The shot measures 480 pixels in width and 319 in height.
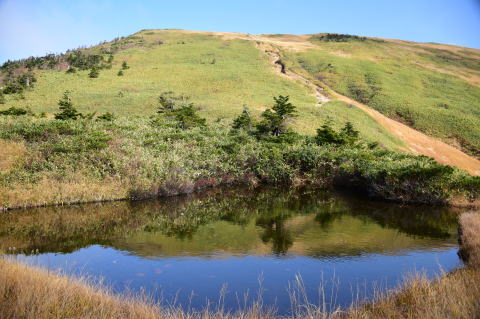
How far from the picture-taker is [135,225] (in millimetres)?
18250

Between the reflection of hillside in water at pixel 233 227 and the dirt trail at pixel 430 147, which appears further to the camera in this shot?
the dirt trail at pixel 430 147

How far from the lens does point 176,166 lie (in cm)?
2386

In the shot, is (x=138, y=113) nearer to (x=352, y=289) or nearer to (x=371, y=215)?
(x=371, y=215)

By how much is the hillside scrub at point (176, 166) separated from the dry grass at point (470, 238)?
4628 millimetres

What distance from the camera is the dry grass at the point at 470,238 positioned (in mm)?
12591

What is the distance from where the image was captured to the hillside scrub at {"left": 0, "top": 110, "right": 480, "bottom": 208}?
21047 millimetres

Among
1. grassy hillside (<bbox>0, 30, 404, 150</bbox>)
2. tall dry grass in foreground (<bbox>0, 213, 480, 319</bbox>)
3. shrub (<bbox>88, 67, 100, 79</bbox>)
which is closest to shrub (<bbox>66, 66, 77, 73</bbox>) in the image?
grassy hillside (<bbox>0, 30, 404, 150</bbox>)

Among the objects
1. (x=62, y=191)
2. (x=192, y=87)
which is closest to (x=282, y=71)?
(x=192, y=87)

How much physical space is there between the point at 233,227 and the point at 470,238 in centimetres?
961

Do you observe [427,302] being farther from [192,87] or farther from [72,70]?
[72,70]

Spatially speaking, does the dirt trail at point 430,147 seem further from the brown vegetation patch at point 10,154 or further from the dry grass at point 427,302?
the brown vegetation patch at point 10,154

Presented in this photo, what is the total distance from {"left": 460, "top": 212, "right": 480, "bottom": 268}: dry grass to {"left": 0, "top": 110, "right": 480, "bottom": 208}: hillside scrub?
4.63m

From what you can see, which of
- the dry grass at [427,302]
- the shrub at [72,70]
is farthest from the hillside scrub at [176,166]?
the shrub at [72,70]

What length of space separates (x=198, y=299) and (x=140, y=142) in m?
17.6
